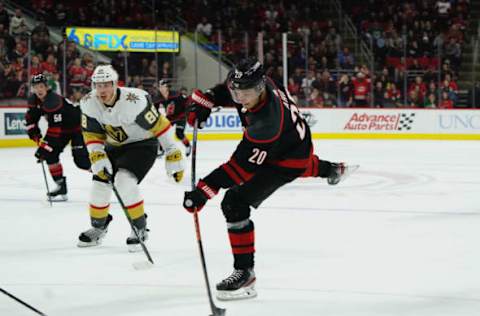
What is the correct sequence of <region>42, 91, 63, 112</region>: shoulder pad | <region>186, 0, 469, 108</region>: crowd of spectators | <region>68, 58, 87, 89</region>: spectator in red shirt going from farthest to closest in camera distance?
<region>186, 0, 469, 108</region>: crowd of spectators < <region>68, 58, 87, 89</region>: spectator in red shirt < <region>42, 91, 63, 112</region>: shoulder pad

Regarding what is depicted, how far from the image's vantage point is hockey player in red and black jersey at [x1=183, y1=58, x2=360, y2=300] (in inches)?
133

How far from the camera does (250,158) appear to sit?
340 cm

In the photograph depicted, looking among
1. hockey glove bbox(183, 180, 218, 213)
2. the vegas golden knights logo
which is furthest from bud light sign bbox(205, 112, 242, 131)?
hockey glove bbox(183, 180, 218, 213)

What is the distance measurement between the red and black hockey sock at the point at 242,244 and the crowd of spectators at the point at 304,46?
10044 mm

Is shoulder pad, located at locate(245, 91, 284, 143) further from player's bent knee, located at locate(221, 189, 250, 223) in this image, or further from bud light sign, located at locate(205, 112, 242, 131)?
bud light sign, located at locate(205, 112, 242, 131)

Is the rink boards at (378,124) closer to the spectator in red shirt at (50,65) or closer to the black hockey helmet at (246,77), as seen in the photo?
the spectator in red shirt at (50,65)

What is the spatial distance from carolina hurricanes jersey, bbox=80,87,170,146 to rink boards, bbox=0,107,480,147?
10001 mm

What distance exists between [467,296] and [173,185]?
504 cm

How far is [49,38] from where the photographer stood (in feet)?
45.6

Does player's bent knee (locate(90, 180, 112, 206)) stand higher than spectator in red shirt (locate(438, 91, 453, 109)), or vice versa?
spectator in red shirt (locate(438, 91, 453, 109))

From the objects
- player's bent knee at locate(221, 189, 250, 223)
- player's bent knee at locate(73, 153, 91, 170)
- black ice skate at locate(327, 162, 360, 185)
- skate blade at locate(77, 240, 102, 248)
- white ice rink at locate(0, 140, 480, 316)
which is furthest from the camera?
player's bent knee at locate(73, 153, 91, 170)

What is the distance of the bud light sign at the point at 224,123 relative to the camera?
49.3ft

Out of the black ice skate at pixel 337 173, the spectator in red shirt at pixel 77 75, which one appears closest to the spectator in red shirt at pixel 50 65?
the spectator in red shirt at pixel 77 75

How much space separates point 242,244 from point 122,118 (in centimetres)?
133
